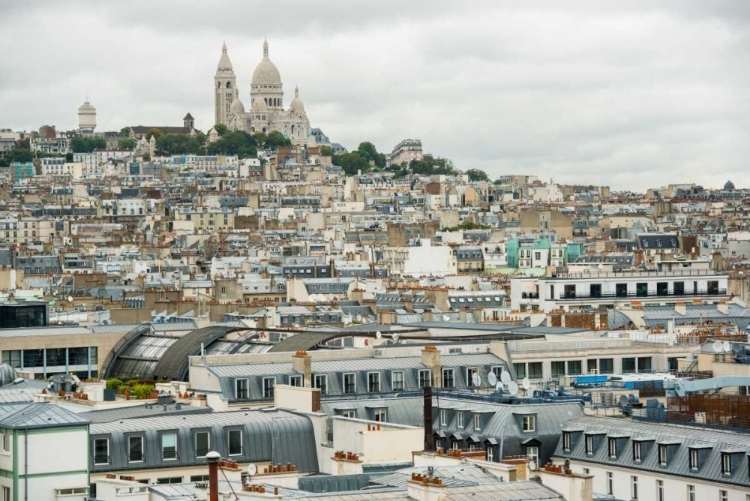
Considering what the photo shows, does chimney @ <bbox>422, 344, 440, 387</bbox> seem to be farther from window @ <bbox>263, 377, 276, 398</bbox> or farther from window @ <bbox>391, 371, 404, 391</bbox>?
window @ <bbox>263, 377, 276, 398</bbox>

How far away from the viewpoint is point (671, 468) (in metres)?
35.4

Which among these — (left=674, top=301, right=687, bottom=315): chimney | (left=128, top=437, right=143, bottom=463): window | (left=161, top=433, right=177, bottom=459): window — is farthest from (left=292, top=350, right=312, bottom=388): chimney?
(left=674, top=301, right=687, bottom=315): chimney

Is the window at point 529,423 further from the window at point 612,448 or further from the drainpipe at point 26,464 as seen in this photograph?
the drainpipe at point 26,464

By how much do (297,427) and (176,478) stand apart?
2.75m

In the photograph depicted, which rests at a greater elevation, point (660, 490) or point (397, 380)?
point (397, 380)

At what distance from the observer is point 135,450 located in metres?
35.9

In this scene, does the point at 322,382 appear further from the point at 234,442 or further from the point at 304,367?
the point at 234,442

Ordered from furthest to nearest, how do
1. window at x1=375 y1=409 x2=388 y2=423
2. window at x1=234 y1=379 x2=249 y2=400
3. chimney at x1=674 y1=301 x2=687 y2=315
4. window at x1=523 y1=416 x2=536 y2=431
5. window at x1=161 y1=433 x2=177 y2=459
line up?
chimney at x1=674 y1=301 x2=687 y2=315
window at x1=234 y1=379 x2=249 y2=400
window at x1=375 y1=409 x2=388 y2=423
window at x1=523 y1=416 x2=536 y2=431
window at x1=161 y1=433 x2=177 y2=459

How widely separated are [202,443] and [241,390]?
879 cm

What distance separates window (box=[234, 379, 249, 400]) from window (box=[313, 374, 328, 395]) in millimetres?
1625

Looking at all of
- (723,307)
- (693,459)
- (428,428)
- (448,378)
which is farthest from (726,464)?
(723,307)

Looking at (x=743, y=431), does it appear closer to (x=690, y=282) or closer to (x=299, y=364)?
(x=299, y=364)

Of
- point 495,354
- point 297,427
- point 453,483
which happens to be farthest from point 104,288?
point 453,483

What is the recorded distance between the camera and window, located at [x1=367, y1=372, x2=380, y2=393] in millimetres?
47219
